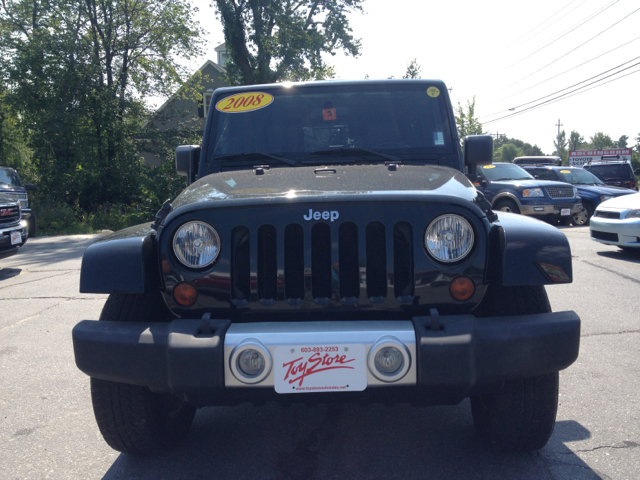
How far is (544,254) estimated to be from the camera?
7.36 ft

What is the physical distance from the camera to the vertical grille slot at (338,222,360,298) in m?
2.29

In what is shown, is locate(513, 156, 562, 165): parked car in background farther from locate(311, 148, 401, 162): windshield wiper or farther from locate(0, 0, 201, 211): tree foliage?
locate(311, 148, 401, 162): windshield wiper

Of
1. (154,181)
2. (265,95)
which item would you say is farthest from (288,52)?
(265,95)

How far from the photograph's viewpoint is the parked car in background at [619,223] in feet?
27.9

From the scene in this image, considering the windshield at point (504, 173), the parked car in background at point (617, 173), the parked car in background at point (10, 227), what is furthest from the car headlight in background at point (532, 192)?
the parked car in background at point (10, 227)

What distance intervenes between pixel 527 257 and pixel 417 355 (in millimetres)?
634

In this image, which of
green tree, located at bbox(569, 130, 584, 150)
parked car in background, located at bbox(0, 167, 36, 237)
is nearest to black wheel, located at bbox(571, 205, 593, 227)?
parked car in background, located at bbox(0, 167, 36, 237)

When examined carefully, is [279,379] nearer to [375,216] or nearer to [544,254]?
[375,216]

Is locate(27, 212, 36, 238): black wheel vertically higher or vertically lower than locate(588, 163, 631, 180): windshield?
lower

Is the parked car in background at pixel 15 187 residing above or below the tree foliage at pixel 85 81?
below

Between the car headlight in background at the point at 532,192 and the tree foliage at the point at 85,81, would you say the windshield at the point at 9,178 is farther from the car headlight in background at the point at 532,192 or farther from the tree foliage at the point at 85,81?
the car headlight in background at the point at 532,192

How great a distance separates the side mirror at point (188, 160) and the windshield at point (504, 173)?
39.9 ft

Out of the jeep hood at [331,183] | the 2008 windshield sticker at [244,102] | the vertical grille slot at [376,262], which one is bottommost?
the vertical grille slot at [376,262]

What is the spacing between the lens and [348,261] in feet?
7.54
